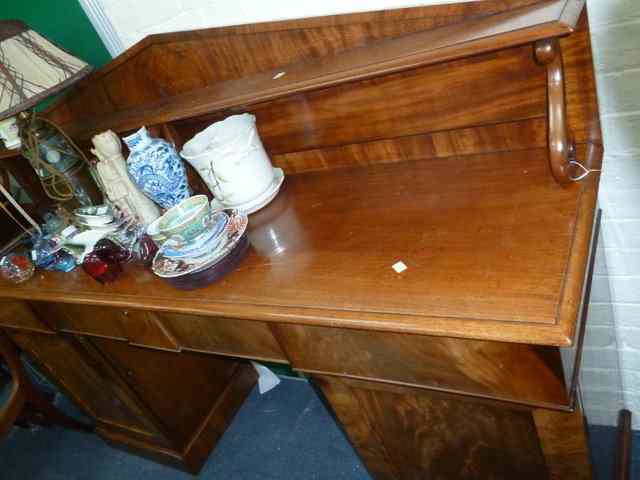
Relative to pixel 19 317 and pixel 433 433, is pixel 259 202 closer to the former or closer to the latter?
pixel 433 433

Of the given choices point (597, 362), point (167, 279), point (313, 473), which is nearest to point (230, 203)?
point (167, 279)

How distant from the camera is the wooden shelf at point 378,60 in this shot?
2.21 ft

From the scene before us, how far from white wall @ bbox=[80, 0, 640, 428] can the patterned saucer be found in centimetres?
42

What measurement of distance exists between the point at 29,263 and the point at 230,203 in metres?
0.56

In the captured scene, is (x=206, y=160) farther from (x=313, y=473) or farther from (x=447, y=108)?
(x=313, y=473)

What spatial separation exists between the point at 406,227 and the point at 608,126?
16.0 inches

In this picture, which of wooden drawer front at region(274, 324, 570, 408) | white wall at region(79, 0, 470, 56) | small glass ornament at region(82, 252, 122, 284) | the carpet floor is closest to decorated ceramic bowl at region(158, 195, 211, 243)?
small glass ornament at region(82, 252, 122, 284)

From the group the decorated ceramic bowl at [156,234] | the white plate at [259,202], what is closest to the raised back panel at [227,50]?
the white plate at [259,202]

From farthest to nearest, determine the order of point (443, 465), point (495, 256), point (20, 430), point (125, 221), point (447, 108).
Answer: point (20, 430), point (125, 221), point (443, 465), point (447, 108), point (495, 256)

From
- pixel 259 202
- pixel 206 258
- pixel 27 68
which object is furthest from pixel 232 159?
pixel 27 68

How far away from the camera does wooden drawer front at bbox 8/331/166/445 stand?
1.48 metres

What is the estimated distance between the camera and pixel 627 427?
3.97 feet

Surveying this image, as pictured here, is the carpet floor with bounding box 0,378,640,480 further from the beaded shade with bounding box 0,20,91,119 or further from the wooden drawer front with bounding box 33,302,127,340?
the beaded shade with bounding box 0,20,91,119

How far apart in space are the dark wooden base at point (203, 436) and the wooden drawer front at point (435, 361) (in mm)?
1005
